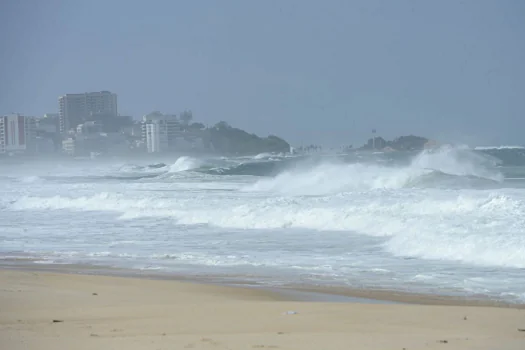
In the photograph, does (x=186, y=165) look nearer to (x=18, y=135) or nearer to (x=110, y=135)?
(x=18, y=135)

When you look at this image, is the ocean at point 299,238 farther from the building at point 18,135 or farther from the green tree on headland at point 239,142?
the green tree on headland at point 239,142

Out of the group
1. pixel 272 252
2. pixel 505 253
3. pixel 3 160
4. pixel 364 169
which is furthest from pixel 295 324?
pixel 3 160

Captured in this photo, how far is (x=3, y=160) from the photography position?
66.4 metres

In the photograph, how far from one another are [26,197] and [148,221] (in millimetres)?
9648

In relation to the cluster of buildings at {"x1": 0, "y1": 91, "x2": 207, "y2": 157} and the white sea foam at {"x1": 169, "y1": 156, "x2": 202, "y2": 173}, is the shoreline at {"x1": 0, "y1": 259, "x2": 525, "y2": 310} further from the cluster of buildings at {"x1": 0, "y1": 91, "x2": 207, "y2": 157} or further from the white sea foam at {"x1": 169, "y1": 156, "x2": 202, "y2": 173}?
the cluster of buildings at {"x1": 0, "y1": 91, "x2": 207, "y2": 157}

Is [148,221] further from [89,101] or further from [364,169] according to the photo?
[89,101]

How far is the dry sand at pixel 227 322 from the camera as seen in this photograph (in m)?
5.55

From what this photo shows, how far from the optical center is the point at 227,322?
6531 mm

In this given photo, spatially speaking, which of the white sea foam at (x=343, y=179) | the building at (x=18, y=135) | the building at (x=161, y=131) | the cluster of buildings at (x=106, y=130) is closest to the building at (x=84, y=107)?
the cluster of buildings at (x=106, y=130)

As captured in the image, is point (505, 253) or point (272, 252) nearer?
point (505, 253)

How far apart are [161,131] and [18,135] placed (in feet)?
53.4

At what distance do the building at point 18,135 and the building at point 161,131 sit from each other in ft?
44.3

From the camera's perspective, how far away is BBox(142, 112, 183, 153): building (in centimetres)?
8056

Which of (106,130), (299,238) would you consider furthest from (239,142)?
(299,238)
